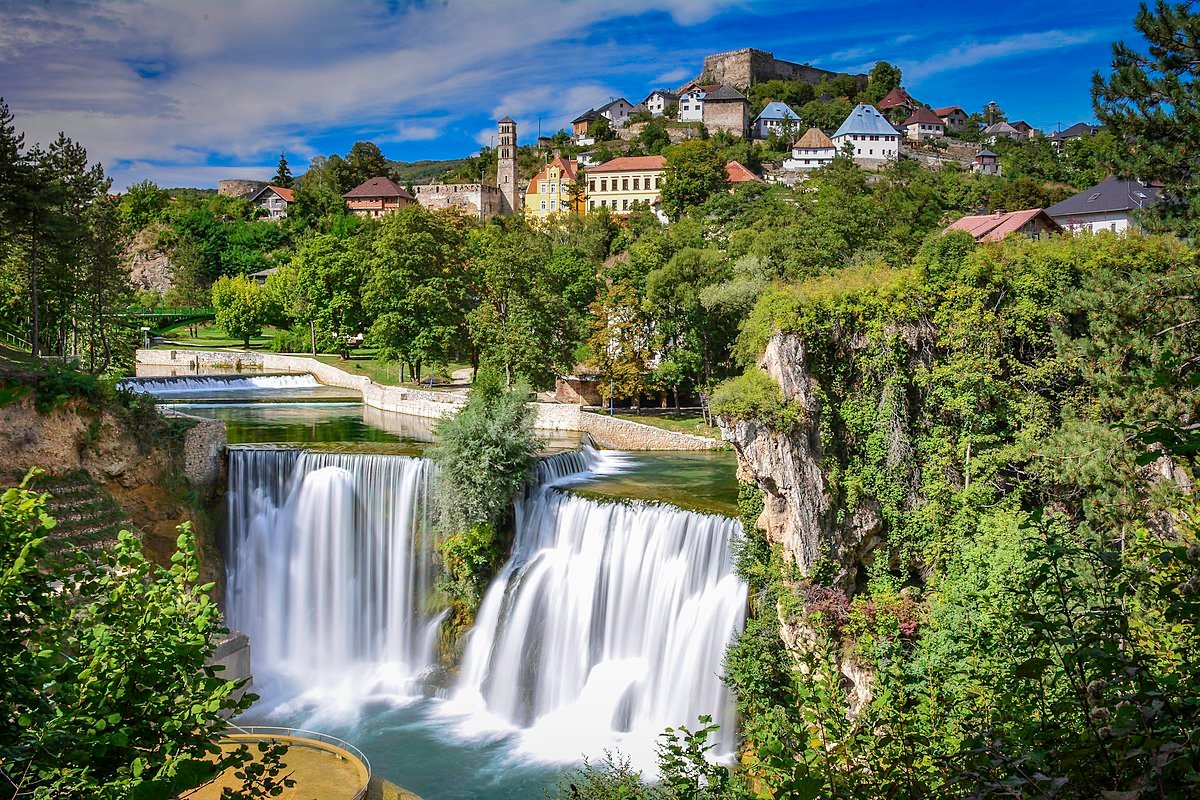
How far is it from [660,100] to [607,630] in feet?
353

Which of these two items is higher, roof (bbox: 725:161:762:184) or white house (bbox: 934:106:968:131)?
white house (bbox: 934:106:968:131)

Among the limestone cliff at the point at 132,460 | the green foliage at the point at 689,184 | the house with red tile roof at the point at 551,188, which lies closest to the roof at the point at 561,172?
the house with red tile roof at the point at 551,188

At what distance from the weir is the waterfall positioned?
0.03 meters

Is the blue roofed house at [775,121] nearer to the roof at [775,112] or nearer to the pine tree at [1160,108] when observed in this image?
the roof at [775,112]

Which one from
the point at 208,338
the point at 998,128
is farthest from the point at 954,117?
the point at 208,338

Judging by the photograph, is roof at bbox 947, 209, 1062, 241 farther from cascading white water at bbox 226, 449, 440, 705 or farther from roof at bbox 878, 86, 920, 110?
roof at bbox 878, 86, 920, 110

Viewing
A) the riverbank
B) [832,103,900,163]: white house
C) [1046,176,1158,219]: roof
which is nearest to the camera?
the riverbank

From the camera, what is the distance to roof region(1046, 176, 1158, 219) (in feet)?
131

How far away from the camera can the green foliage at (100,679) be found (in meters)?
4.66

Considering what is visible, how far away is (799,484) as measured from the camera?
57.0ft

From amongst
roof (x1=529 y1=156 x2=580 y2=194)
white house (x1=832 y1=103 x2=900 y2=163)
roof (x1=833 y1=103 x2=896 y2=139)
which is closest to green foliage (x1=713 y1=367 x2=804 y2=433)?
roof (x1=529 y1=156 x2=580 y2=194)

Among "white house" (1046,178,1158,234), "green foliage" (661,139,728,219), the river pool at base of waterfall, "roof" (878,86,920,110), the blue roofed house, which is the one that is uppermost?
"roof" (878,86,920,110)

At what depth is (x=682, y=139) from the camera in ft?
324

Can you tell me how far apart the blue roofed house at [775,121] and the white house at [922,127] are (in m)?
13.6
